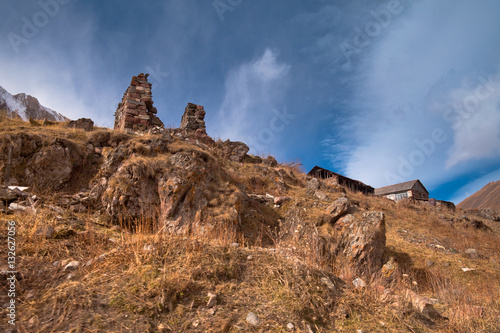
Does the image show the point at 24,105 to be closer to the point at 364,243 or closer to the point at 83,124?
the point at 83,124

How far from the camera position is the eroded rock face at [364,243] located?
6.63 metres

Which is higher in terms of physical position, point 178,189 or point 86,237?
point 178,189

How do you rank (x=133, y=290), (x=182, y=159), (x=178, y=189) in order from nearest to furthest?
(x=133, y=290)
(x=178, y=189)
(x=182, y=159)

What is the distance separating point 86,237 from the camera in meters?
4.11

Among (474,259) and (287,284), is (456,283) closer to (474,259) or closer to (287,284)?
(474,259)

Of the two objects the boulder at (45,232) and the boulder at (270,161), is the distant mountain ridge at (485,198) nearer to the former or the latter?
the boulder at (270,161)

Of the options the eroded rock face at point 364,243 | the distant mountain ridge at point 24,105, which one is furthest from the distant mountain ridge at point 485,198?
the distant mountain ridge at point 24,105

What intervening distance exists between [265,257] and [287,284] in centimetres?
77

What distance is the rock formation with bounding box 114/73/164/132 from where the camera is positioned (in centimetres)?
1211

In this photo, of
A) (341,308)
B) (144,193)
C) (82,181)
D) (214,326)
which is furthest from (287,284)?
(82,181)

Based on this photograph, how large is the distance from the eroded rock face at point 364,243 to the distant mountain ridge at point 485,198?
49323mm

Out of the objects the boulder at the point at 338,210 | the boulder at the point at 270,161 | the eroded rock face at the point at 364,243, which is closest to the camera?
the eroded rock face at the point at 364,243

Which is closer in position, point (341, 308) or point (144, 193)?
point (341, 308)

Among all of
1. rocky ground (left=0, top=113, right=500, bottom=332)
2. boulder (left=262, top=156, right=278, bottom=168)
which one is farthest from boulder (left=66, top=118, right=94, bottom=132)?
boulder (left=262, top=156, right=278, bottom=168)
